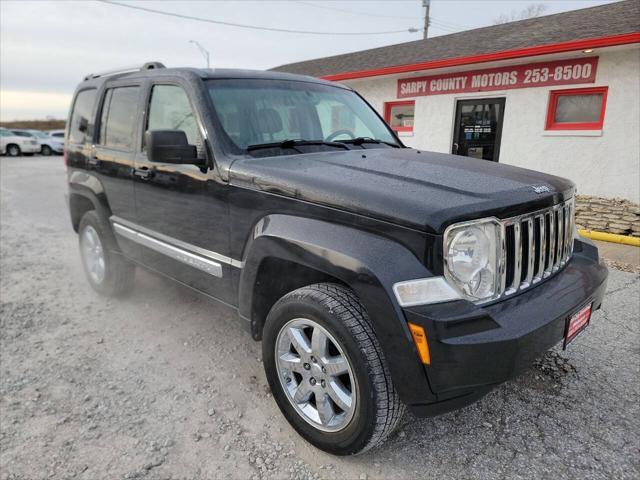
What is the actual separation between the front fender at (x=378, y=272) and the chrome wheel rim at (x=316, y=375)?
277 mm

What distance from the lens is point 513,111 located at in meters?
8.93

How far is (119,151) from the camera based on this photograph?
378 cm

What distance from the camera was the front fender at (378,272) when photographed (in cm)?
189

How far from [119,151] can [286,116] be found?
1.53m

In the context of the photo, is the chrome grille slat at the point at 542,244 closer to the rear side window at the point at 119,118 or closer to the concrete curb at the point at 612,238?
the rear side window at the point at 119,118

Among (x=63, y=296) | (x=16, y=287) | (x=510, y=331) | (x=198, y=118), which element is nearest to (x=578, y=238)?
(x=510, y=331)

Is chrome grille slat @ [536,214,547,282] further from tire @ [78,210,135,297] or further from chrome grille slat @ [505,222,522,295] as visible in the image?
tire @ [78,210,135,297]

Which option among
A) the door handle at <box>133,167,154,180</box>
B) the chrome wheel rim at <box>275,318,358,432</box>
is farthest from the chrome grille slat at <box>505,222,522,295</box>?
the door handle at <box>133,167,154,180</box>

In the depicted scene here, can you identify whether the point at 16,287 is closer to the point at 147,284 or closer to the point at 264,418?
the point at 147,284

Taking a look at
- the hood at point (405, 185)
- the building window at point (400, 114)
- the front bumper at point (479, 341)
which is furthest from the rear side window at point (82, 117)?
the building window at point (400, 114)

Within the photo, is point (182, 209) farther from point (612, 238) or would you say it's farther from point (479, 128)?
point (479, 128)

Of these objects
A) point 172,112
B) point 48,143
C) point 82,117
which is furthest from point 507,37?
point 48,143

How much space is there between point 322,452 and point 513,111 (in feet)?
27.4

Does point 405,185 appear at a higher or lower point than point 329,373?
higher
